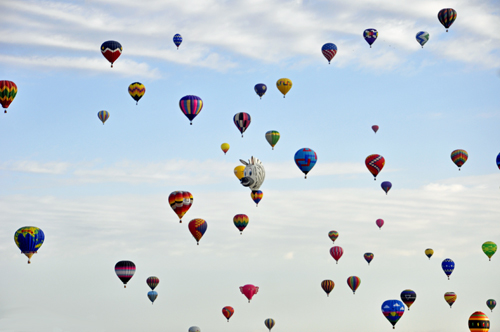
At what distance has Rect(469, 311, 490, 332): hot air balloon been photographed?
64.1 metres

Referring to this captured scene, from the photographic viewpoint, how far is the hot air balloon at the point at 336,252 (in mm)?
80631

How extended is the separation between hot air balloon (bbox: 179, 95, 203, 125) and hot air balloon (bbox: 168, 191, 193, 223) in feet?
24.4

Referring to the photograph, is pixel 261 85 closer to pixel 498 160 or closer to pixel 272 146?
pixel 272 146

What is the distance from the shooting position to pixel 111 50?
6638cm

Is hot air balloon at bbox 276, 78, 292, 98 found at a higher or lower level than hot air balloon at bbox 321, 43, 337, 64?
lower

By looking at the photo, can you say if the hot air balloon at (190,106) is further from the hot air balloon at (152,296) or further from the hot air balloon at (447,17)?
the hot air balloon at (447,17)

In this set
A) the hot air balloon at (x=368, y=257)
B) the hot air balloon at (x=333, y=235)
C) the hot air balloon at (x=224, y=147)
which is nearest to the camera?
the hot air balloon at (x=224, y=147)

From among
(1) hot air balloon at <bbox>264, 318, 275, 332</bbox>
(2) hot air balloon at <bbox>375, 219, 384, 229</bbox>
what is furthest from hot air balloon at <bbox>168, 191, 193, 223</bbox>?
(2) hot air balloon at <bbox>375, 219, 384, 229</bbox>

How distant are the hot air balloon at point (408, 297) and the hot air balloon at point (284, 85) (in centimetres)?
2482

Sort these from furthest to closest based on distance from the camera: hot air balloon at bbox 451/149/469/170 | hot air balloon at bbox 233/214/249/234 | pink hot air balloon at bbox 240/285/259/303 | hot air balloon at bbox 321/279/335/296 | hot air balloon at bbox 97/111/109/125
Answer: hot air balloon at bbox 321/279/335/296 < hot air balloon at bbox 97/111/109/125 < pink hot air balloon at bbox 240/285/259/303 < hot air balloon at bbox 451/149/469/170 < hot air balloon at bbox 233/214/249/234

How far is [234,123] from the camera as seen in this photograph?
233 ft

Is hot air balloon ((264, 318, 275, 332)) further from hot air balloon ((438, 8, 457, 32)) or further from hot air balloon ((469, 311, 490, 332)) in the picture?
hot air balloon ((438, 8, 457, 32))

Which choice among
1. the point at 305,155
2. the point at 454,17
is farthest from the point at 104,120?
the point at 454,17

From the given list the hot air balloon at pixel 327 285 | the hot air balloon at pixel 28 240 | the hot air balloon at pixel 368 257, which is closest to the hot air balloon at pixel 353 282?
the hot air balloon at pixel 327 285
